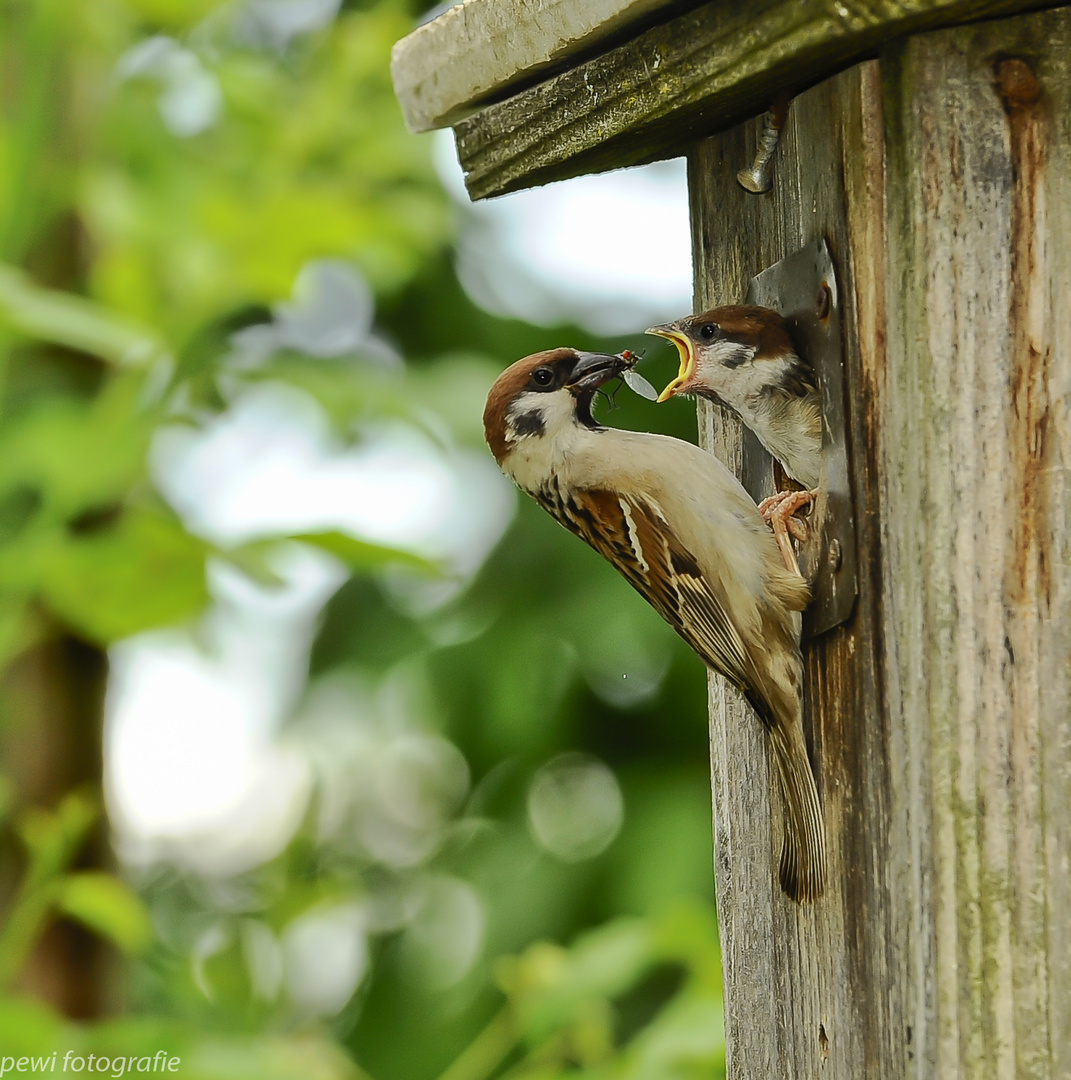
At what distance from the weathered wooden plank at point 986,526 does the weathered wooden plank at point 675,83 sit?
0.21 ft

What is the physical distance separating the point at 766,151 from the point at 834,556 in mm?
338

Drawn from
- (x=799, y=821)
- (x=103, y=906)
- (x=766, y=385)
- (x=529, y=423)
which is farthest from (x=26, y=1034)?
(x=766, y=385)

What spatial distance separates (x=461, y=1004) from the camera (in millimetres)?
3428

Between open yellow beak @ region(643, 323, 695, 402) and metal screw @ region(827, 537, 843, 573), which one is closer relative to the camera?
metal screw @ region(827, 537, 843, 573)

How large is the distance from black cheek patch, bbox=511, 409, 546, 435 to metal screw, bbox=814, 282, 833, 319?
47 centimetres

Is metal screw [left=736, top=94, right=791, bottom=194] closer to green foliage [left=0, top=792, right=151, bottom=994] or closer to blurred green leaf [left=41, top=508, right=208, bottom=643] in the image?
blurred green leaf [left=41, top=508, right=208, bottom=643]

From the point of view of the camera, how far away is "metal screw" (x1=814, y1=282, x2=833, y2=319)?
1.02 m

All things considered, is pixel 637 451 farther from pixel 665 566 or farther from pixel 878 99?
pixel 878 99

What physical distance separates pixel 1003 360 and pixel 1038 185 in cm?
12

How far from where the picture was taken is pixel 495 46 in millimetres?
1141

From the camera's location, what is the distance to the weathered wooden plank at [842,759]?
954 millimetres

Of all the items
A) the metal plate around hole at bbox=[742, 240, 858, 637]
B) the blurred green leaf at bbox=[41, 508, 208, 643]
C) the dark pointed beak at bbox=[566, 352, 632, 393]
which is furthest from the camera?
the blurred green leaf at bbox=[41, 508, 208, 643]

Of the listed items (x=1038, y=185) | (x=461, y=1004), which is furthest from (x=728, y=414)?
(x=461, y=1004)

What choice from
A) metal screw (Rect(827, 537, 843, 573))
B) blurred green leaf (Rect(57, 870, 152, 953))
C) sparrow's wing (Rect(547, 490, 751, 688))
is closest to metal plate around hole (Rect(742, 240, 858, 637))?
metal screw (Rect(827, 537, 843, 573))
